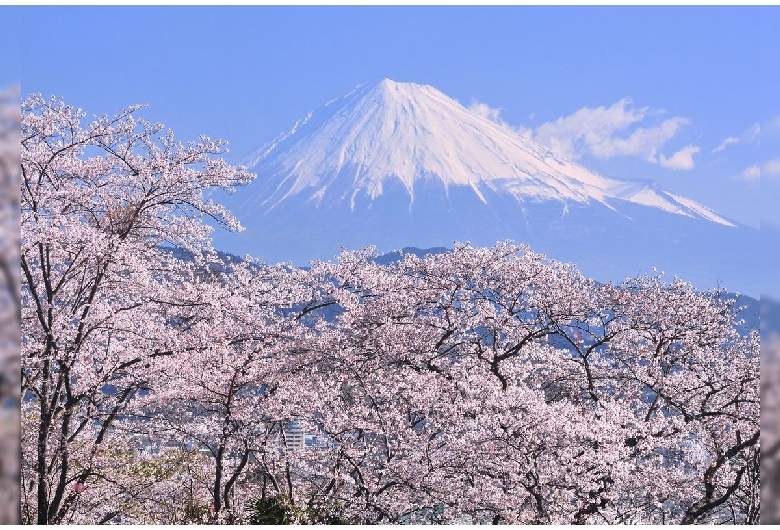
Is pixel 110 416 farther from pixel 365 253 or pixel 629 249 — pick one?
pixel 629 249

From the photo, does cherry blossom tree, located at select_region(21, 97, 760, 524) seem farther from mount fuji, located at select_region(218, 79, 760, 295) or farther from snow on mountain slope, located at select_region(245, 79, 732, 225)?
snow on mountain slope, located at select_region(245, 79, 732, 225)

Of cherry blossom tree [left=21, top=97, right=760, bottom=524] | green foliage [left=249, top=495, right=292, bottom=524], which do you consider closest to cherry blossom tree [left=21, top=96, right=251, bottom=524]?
cherry blossom tree [left=21, top=97, right=760, bottom=524]

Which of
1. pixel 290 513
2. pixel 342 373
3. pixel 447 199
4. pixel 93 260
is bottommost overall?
pixel 290 513

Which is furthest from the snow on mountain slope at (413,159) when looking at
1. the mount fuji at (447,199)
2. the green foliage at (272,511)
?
the green foliage at (272,511)

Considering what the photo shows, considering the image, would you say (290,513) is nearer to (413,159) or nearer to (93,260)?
(93,260)

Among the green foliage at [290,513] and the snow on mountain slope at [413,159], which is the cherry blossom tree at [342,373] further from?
A: the snow on mountain slope at [413,159]

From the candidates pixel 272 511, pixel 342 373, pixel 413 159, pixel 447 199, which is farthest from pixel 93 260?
pixel 413 159
